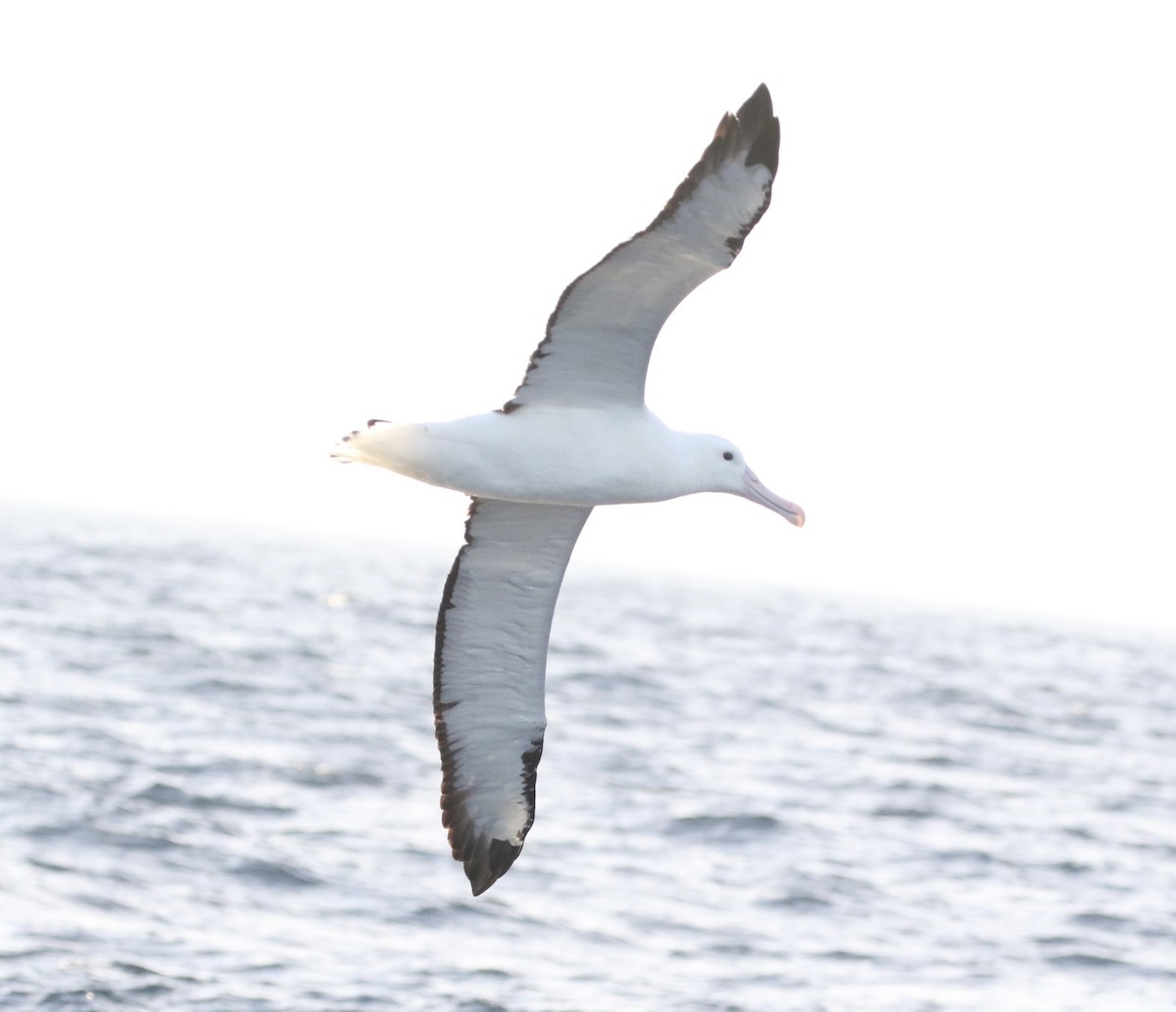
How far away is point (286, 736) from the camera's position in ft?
57.4

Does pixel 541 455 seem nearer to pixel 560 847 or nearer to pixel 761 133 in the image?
pixel 761 133

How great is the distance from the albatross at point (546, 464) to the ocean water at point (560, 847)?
6.38 ft

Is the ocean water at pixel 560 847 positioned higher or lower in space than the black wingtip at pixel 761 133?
lower

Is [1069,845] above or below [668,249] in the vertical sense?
below

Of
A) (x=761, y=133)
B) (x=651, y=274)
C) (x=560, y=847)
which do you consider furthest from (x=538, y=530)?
(x=560, y=847)

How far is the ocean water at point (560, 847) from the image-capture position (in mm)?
10352

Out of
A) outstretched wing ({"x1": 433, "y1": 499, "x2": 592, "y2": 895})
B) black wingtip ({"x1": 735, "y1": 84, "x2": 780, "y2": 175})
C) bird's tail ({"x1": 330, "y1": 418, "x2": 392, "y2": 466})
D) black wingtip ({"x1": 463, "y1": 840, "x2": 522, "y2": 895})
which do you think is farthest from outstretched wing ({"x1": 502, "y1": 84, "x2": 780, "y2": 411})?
black wingtip ({"x1": 463, "y1": 840, "x2": 522, "y2": 895})

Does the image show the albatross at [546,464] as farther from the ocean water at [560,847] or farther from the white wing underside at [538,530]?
the ocean water at [560,847]

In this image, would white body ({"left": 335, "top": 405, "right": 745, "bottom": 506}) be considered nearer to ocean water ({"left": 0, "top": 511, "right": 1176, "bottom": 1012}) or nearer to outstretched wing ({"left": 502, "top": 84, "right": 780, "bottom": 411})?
outstretched wing ({"left": 502, "top": 84, "right": 780, "bottom": 411})

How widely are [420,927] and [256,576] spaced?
38.3 metres

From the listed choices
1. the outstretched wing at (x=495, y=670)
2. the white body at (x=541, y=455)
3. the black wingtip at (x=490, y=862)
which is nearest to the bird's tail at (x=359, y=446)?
the white body at (x=541, y=455)

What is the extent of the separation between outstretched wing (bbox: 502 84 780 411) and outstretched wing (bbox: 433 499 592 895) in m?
0.84

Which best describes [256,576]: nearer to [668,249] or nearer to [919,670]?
[919,670]

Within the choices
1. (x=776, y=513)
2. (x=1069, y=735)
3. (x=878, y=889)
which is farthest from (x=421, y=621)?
(x=776, y=513)
